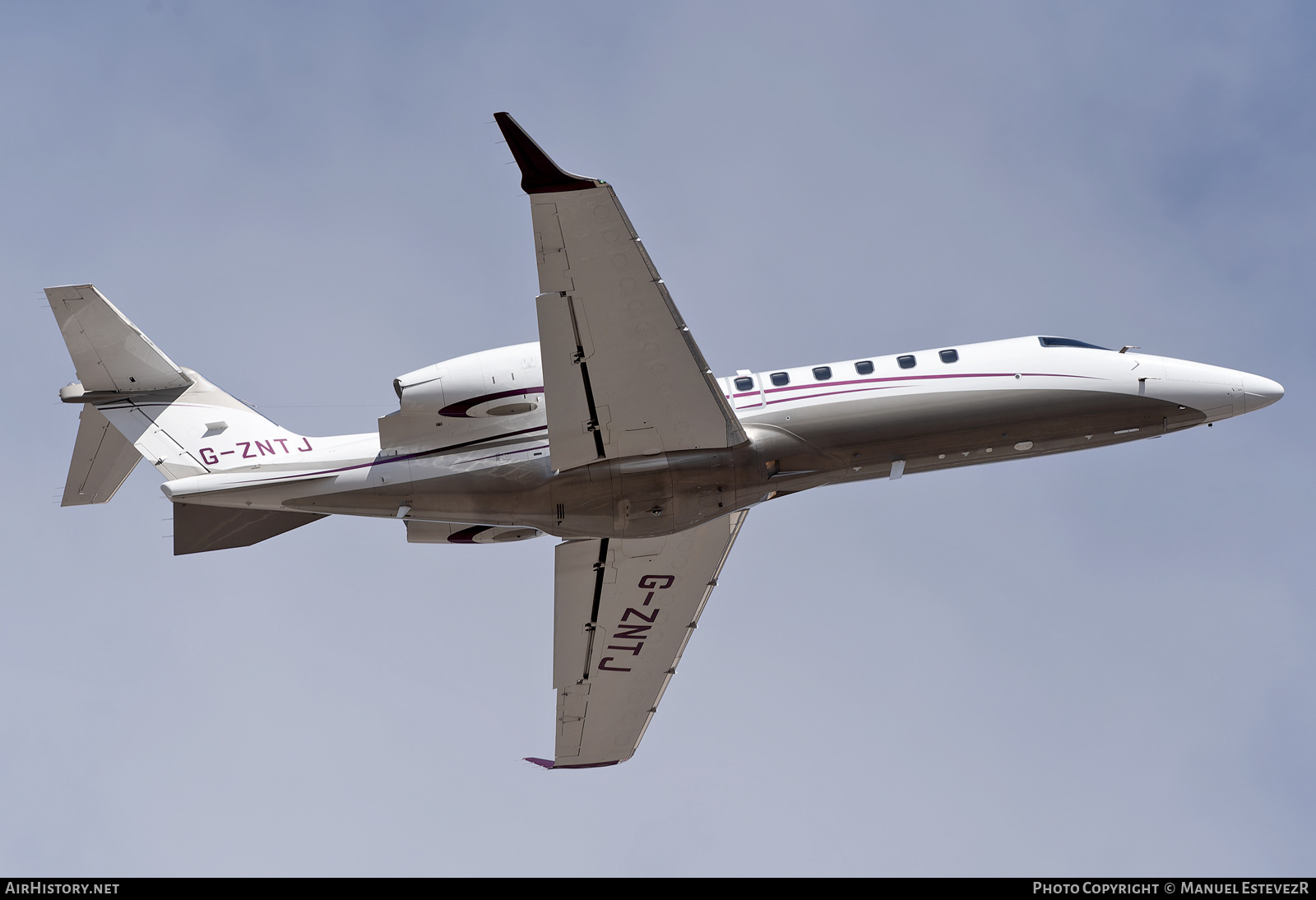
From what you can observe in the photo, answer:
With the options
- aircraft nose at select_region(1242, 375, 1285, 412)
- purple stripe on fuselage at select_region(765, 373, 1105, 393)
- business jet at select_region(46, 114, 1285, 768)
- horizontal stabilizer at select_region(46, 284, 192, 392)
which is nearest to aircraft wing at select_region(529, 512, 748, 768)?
business jet at select_region(46, 114, 1285, 768)

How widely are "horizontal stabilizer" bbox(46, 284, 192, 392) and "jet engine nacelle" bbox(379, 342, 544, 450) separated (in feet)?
15.9

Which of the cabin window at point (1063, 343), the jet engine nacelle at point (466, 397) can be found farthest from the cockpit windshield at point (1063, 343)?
the jet engine nacelle at point (466, 397)

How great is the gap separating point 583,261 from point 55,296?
1039cm

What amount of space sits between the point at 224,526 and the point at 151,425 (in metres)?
2.33

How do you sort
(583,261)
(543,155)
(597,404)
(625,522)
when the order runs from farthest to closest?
1. (625,522)
2. (597,404)
3. (583,261)
4. (543,155)

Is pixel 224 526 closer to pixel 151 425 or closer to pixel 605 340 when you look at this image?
pixel 151 425

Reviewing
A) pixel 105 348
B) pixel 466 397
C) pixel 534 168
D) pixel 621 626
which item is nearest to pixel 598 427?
pixel 466 397

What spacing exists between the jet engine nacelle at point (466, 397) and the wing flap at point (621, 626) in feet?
12.9

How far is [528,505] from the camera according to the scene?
22.0 meters

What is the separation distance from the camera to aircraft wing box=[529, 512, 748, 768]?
25.0m

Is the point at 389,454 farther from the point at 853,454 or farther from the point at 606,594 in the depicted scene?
the point at 853,454
